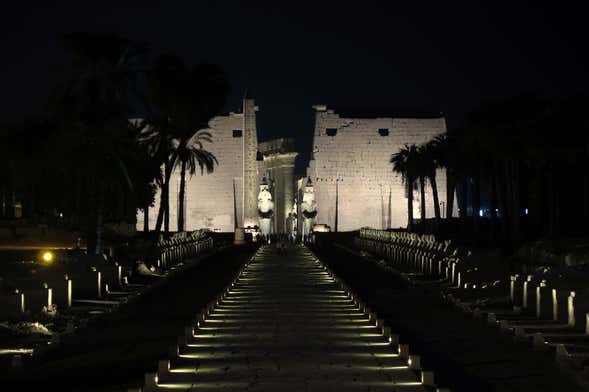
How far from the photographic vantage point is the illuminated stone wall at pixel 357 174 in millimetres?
88375

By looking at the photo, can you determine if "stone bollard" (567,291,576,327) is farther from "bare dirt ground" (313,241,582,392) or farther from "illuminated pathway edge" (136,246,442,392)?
"illuminated pathway edge" (136,246,442,392)

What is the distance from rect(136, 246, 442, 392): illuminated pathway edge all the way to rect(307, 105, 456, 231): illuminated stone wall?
67.5 m

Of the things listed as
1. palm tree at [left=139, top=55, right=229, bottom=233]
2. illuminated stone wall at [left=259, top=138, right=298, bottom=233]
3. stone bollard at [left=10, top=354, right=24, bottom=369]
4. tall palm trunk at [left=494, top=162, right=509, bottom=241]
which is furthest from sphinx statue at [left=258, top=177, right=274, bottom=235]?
stone bollard at [left=10, top=354, right=24, bottom=369]

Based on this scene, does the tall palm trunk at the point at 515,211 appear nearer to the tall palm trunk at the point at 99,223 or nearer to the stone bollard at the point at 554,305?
the tall palm trunk at the point at 99,223

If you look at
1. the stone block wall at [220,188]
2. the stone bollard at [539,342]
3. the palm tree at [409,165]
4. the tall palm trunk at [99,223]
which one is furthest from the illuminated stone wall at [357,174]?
the stone bollard at [539,342]

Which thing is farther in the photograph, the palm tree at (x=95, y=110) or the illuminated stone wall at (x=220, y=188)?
the illuminated stone wall at (x=220, y=188)

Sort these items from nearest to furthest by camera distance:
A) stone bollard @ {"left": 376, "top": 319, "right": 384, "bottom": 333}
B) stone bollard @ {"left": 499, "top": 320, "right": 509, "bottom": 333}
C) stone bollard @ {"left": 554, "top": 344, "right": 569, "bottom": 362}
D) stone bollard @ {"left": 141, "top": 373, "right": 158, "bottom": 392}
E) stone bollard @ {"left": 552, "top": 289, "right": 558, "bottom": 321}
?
stone bollard @ {"left": 141, "top": 373, "right": 158, "bottom": 392} → stone bollard @ {"left": 554, "top": 344, "right": 569, "bottom": 362} → stone bollard @ {"left": 376, "top": 319, "right": 384, "bottom": 333} → stone bollard @ {"left": 499, "top": 320, "right": 509, "bottom": 333} → stone bollard @ {"left": 552, "top": 289, "right": 558, "bottom": 321}

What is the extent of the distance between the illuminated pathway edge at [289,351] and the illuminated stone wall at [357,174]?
67.5 meters

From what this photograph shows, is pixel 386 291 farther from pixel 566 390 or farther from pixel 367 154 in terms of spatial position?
pixel 367 154

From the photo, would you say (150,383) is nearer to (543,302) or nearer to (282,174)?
(543,302)

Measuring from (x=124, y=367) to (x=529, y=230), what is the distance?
162 ft

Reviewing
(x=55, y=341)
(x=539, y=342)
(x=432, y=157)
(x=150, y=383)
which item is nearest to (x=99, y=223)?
(x=55, y=341)

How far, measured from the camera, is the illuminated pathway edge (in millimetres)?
10156

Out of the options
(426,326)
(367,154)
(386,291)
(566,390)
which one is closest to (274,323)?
(426,326)
